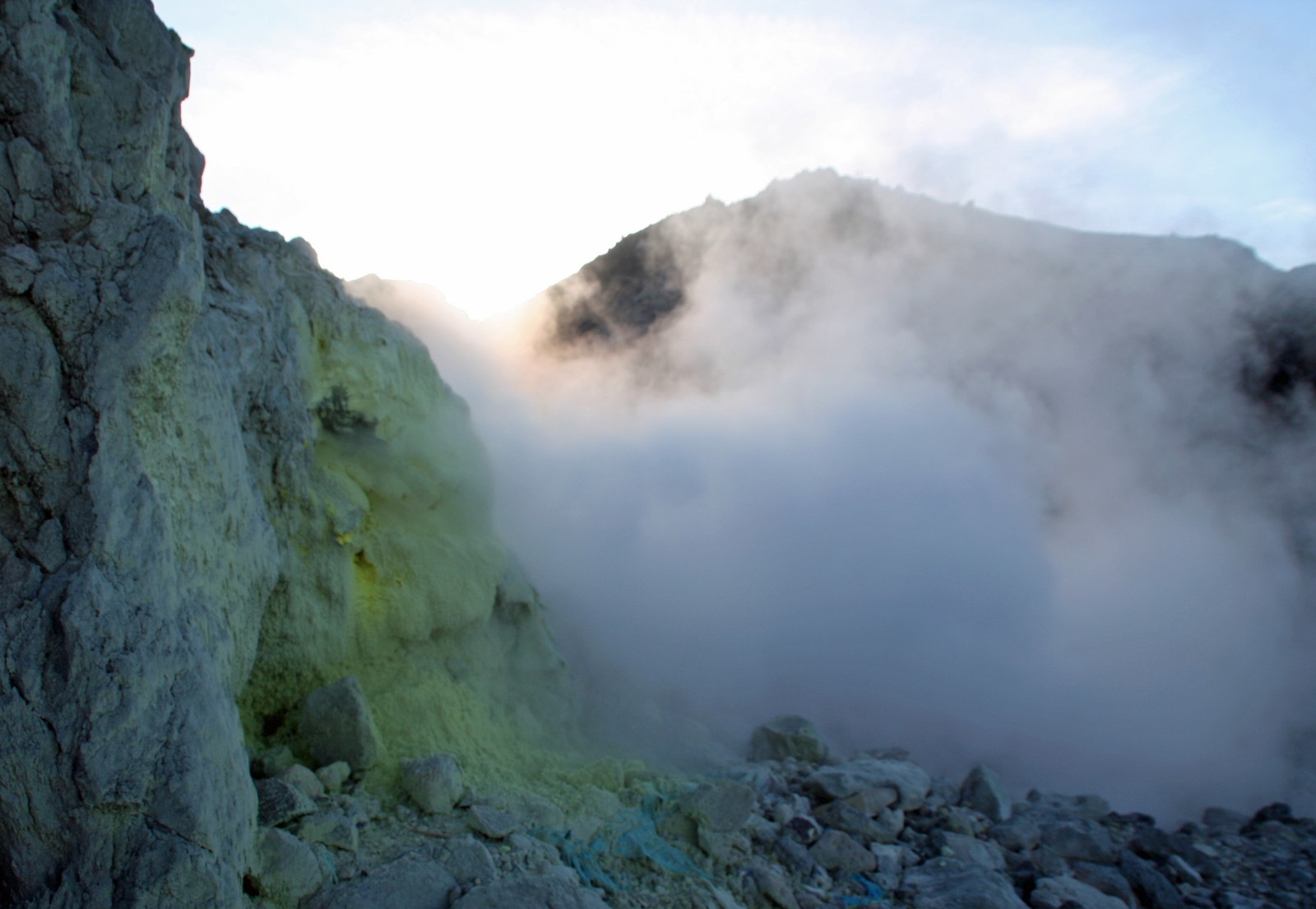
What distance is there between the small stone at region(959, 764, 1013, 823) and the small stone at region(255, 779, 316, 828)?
3.26 m

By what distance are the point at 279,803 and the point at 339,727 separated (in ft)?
1.47

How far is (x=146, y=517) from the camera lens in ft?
6.59

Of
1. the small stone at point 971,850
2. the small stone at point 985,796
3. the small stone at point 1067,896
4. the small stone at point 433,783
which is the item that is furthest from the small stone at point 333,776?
the small stone at point 985,796

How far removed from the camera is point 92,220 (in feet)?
6.88

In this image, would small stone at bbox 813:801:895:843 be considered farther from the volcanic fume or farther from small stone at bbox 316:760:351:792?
small stone at bbox 316:760:351:792

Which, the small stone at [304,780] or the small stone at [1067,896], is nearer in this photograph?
the small stone at [304,780]

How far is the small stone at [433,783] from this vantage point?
258 cm

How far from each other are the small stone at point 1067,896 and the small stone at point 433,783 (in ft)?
7.58

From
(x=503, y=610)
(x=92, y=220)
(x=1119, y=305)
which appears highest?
(x=1119, y=305)

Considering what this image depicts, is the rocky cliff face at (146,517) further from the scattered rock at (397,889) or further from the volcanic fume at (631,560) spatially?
the scattered rock at (397,889)

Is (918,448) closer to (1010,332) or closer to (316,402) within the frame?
(1010,332)

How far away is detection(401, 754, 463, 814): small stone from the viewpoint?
8.47ft

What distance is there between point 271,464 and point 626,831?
1688mm

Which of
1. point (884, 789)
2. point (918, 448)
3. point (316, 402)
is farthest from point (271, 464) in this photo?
point (918, 448)
